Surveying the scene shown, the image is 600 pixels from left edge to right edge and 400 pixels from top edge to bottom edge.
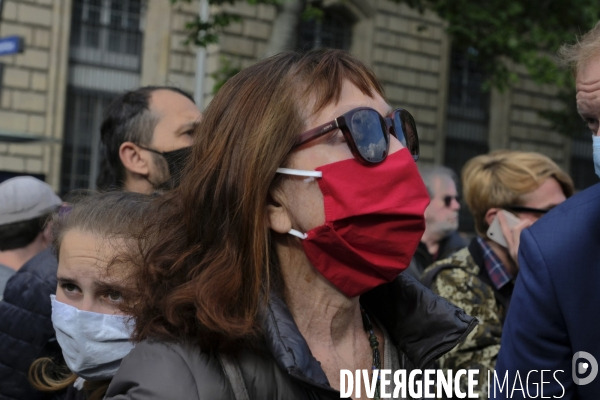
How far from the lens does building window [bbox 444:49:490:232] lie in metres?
20.8

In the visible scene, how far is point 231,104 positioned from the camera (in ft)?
6.25

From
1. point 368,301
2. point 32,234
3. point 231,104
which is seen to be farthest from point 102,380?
point 32,234

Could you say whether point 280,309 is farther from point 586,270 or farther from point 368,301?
→ point 586,270

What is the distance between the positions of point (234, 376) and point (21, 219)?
2784 mm

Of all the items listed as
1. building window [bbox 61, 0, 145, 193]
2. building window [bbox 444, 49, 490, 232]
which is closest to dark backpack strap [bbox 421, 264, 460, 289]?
building window [bbox 61, 0, 145, 193]

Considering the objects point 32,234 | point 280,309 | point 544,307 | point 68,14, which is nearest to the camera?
point 280,309

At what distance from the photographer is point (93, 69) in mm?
16016

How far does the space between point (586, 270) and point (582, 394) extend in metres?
0.37

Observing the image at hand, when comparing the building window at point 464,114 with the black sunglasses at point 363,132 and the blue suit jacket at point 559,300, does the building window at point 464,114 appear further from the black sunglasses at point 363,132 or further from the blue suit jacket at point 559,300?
the black sunglasses at point 363,132

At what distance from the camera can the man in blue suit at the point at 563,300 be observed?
2.34 meters

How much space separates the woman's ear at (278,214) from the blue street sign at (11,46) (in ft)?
17.2

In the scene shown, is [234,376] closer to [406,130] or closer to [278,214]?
[278,214]

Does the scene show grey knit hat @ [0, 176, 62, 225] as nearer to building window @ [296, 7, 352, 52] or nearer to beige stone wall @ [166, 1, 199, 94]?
beige stone wall @ [166, 1, 199, 94]

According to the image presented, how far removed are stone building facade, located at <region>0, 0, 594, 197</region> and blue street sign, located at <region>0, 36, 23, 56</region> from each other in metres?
5.51
